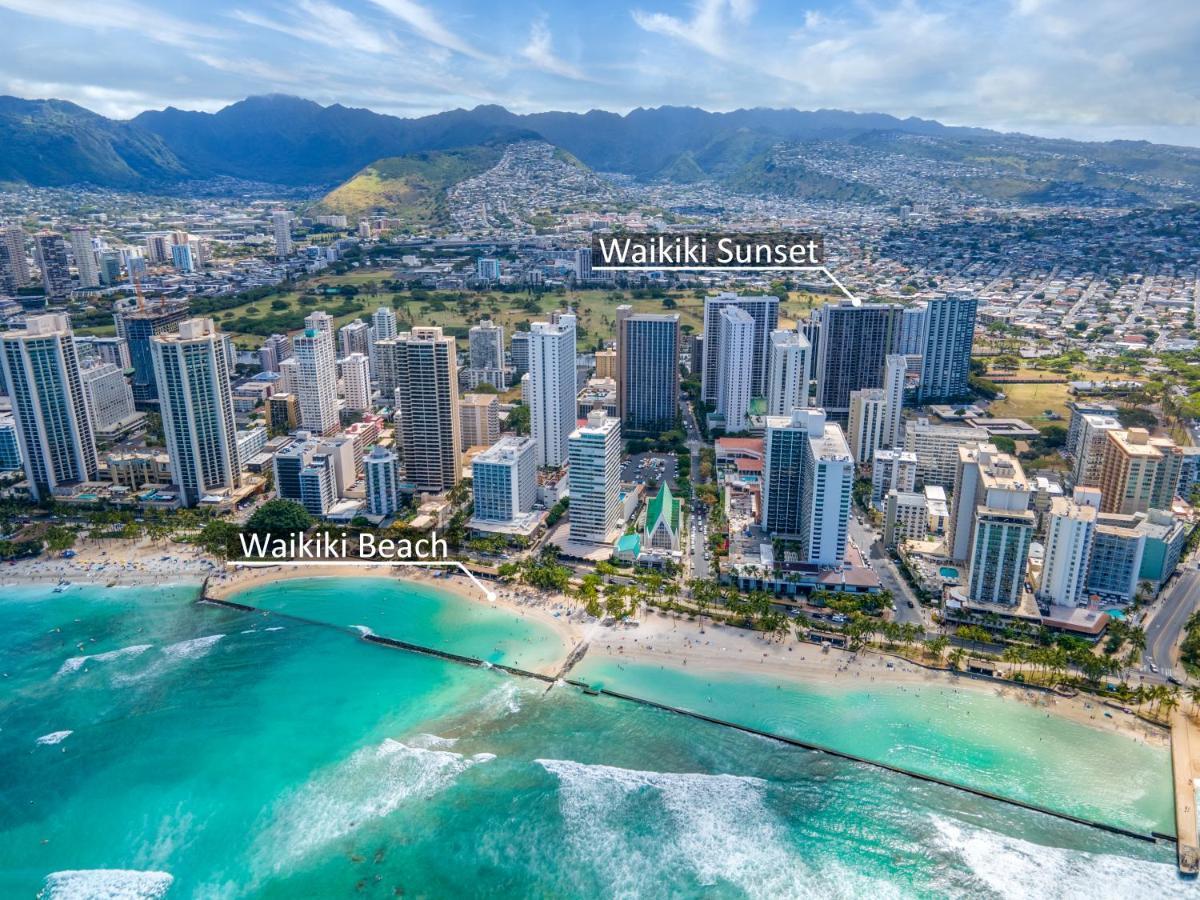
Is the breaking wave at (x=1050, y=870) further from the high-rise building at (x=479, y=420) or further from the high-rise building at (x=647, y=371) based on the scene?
the high-rise building at (x=647, y=371)

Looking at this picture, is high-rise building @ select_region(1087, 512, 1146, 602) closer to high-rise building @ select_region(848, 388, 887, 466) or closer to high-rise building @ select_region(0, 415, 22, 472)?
high-rise building @ select_region(848, 388, 887, 466)

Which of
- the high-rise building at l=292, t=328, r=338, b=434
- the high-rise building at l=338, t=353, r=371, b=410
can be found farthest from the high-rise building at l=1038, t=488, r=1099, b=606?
the high-rise building at l=338, t=353, r=371, b=410

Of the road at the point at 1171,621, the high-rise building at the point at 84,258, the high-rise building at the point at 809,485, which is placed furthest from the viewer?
the high-rise building at the point at 84,258

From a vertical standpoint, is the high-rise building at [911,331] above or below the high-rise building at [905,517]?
above

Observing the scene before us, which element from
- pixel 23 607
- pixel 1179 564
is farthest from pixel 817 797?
pixel 23 607

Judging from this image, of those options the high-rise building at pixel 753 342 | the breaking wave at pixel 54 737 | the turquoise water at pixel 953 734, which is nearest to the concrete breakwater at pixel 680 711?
the turquoise water at pixel 953 734
